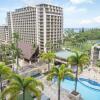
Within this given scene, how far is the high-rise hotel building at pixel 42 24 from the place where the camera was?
268 feet

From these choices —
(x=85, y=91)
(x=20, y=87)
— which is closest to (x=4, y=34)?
(x=85, y=91)

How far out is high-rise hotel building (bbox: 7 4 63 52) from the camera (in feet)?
268

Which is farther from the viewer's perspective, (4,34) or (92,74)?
(4,34)

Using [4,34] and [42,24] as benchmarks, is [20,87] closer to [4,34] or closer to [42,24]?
[42,24]

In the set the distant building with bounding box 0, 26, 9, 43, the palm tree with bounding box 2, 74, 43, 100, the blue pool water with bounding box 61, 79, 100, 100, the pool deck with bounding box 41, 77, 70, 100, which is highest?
the distant building with bounding box 0, 26, 9, 43

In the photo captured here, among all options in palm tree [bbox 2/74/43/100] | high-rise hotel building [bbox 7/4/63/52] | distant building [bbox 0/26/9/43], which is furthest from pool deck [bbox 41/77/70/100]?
distant building [bbox 0/26/9/43]

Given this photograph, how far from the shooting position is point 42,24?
82.1m

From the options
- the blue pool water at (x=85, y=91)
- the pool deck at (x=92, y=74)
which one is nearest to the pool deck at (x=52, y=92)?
the blue pool water at (x=85, y=91)

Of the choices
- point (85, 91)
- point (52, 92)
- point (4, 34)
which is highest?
point (4, 34)

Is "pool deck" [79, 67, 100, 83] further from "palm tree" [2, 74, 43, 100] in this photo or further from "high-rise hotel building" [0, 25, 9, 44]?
"high-rise hotel building" [0, 25, 9, 44]

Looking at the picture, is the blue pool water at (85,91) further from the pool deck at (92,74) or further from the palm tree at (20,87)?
the palm tree at (20,87)

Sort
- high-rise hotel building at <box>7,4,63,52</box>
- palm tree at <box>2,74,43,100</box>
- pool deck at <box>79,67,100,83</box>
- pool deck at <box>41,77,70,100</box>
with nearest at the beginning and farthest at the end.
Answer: palm tree at <box>2,74,43,100</box> < pool deck at <box>41,77,70,100</box> < pool deck at <box>79,67,100,83</box> < high-rise hotel building at <box>7,4,63,52</box>

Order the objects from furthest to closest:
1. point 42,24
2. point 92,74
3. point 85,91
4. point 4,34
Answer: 1. point 4,34
2. point 42,24
3. point 92,74
4. point 85,91

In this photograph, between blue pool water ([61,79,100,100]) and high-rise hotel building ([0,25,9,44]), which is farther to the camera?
high-rise hotel building ([0,25,9,44])
